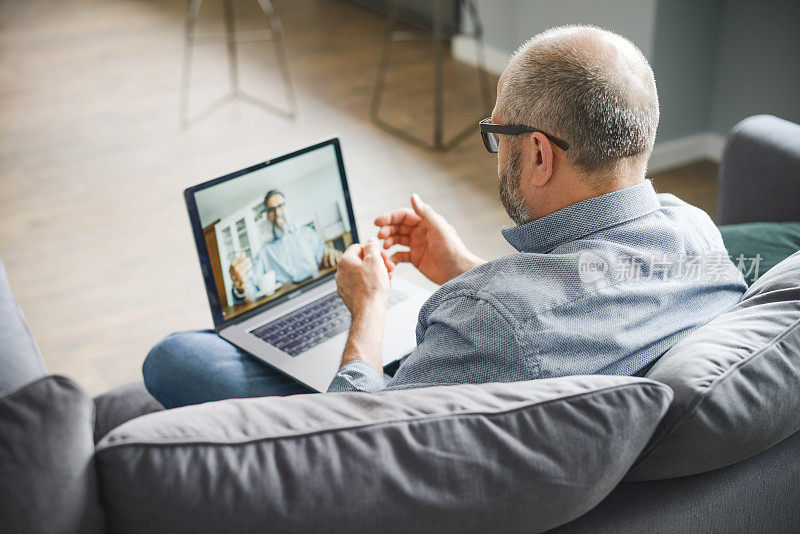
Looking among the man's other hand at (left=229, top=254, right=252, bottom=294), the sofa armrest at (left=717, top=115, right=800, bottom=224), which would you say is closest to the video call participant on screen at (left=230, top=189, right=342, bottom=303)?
the man's other hand at (left=229, top=254, right=252, bottom=294)

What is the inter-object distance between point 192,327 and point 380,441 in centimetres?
177

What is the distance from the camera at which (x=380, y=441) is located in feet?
2.76

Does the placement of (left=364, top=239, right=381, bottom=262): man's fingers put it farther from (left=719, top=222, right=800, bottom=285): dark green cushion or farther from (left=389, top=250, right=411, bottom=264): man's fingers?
(left=719, top=222, right=800, bottom=285): dark green cushion

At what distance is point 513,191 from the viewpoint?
1.27 m

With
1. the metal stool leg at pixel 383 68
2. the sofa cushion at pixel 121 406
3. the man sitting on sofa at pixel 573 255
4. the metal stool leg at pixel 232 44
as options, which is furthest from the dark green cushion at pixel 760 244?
the metal stool leg at pixel 232 44

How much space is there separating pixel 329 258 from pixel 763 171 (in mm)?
1045

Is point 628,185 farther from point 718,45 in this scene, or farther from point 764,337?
point 718,45

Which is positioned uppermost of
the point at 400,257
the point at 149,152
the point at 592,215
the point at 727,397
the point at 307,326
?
the point at 592,215

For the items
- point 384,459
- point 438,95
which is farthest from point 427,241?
point 438,95

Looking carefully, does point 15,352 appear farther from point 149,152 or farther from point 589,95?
point 149,152

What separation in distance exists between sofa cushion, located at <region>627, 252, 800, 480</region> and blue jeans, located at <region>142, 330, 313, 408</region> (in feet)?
2.38

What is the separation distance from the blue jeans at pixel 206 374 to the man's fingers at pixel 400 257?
0.99ft

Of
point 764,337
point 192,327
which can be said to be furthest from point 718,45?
point 764,337

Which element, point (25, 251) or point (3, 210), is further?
point (3, 210)
